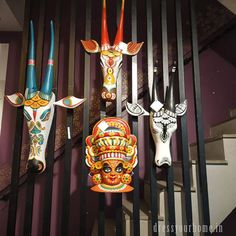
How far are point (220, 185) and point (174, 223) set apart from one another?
370 mm

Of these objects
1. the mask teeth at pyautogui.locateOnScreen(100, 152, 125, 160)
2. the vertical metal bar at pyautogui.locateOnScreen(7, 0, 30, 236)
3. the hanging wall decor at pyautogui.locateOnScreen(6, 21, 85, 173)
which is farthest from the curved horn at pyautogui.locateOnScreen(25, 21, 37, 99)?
the mask teeth at pyautogui.locateOnScreen(100, 152, 125, 160)

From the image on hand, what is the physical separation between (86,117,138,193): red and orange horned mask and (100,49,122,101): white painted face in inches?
6.8

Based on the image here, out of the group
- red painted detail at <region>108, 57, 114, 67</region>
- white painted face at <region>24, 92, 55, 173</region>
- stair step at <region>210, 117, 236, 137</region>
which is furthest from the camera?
stair step at <region>210, 117, 236, 137</region>

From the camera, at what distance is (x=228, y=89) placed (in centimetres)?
223

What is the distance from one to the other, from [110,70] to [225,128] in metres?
1.07

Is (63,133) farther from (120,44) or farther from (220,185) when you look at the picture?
(220,185)

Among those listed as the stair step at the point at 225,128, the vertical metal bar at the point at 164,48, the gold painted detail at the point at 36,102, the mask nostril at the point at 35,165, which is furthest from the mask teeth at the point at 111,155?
the stair step at the point at 225,128

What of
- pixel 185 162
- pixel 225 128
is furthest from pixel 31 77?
pixel 225 128

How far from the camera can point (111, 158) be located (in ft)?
4.10

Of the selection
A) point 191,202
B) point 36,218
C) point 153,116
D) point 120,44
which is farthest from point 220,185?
point 36,218

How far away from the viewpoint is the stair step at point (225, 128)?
6.10 feet

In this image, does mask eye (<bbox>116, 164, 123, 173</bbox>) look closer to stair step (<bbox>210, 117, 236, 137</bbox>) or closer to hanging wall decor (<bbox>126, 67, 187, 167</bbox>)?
hanging wall decor (<bbox>126, 67, 187, 167</bbox>)

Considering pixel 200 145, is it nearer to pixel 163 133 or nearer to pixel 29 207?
pixel 163 133

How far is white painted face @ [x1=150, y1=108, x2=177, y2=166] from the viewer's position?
4.59ft
